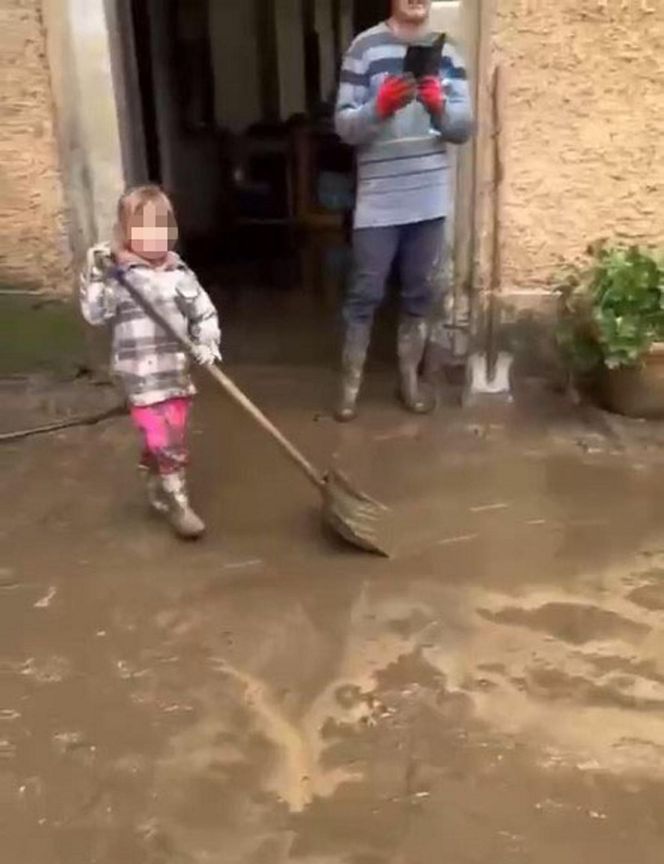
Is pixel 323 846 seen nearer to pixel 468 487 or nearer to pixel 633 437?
pixel 468 487

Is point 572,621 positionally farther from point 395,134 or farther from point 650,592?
point 395,134

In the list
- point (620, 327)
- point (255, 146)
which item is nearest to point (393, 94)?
point (620, 327)

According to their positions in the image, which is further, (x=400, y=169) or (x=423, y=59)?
(x=400, y=169)

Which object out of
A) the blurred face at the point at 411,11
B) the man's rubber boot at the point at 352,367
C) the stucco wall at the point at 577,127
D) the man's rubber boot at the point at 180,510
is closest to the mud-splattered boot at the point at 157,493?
the man's rubber boot at the point at 180,510

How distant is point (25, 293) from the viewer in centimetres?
521

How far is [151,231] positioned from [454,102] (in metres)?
1.22

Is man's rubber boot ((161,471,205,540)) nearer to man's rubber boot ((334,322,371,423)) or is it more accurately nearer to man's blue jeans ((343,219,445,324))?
man's rubber boot ((334,322,371,423))

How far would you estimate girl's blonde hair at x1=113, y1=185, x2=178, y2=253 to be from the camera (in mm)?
3775

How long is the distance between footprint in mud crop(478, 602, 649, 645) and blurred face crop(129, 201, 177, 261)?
136 cm

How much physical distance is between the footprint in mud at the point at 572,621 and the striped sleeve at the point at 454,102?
66.0 inches

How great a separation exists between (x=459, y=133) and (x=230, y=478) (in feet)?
4.49

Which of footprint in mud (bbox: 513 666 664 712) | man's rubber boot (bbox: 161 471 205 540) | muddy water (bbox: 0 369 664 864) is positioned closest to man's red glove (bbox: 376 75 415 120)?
muddy water (bbox: 0 369 664 864)

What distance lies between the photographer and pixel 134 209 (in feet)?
12.4

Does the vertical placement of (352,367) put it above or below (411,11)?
below
